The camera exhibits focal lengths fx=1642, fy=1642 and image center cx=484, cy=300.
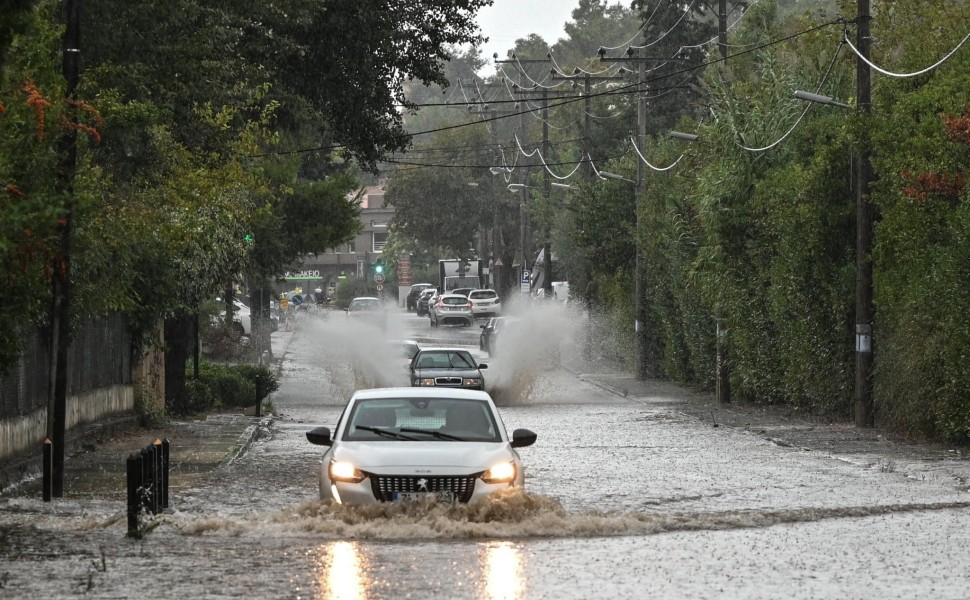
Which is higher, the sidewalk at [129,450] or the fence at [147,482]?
the fence at [147,482]

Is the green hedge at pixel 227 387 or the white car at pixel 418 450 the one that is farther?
the green hedge at pixel 227 387

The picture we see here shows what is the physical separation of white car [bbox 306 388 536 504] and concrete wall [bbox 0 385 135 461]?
5833 millimetres

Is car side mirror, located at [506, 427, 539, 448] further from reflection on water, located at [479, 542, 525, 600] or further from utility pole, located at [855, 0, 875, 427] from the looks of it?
utility pole, located at [855, 0, 875, 427]

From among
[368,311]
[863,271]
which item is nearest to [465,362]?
[863,271]

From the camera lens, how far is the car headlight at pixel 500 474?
46.2 ft

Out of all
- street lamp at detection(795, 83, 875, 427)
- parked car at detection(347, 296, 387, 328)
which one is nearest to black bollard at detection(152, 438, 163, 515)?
street lamp at detection(795, 83, 875, 427)

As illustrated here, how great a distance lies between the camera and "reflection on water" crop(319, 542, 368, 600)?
10648 mm

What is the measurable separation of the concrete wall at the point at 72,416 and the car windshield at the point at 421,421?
19.3 ft

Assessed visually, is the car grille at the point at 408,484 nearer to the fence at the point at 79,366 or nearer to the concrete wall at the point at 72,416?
the fence at the point at 79,366

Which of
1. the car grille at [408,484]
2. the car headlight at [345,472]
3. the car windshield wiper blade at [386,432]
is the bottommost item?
the car grille at [408,484]

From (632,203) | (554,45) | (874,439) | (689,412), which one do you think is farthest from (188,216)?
(554,45)

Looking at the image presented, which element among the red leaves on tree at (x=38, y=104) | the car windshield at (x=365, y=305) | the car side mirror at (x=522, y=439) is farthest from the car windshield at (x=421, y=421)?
the car windshield at (x=365, y=305)

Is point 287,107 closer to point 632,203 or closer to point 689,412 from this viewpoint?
point 689,412

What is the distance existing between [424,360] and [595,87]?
71429mm
